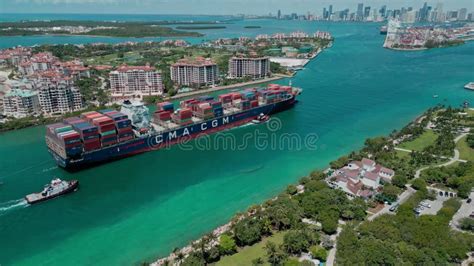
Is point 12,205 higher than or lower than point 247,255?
lower

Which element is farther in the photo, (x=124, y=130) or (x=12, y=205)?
(x=124, y=130)

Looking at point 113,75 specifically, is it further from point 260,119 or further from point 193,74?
point 260,119

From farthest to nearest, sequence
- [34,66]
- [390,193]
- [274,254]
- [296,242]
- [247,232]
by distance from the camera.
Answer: [34,66] → [390,193] → [247,232] → [296,242] → [274,254]

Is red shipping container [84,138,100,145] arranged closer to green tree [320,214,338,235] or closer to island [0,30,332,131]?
island [0,30,332,131]

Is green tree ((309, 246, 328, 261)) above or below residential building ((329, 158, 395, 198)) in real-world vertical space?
below

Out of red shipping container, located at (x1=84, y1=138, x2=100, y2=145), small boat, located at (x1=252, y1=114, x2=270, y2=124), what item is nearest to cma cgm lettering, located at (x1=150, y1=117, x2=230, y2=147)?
small boat, located at (x1=252, y1=114, x2=270, y2=124)

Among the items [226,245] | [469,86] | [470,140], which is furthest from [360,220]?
[469,86]

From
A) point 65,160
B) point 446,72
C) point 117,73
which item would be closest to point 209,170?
point 65,160
